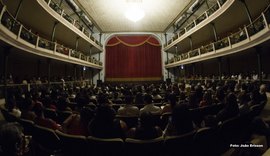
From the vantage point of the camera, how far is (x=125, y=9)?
51.3 feet

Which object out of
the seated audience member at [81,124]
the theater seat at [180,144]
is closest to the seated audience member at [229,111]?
the theater seat at [180,144]

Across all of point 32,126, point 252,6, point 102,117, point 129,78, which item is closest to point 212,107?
point 102,117

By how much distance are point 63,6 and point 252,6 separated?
531 inches

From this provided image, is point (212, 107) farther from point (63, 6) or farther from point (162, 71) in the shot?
point (162, 71)

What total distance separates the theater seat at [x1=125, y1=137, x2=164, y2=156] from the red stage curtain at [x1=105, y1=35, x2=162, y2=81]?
21.4 metres

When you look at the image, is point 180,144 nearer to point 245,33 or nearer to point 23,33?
point 23,33

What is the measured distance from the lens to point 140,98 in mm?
5781

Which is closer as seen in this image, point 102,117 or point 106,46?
point 102,117

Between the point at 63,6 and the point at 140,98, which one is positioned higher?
the point at 63,6

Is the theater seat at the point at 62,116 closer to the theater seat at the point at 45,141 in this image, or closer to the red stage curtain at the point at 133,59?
the theater seat at the point at 45,141

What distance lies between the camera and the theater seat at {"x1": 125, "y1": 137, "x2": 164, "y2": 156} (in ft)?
7.03

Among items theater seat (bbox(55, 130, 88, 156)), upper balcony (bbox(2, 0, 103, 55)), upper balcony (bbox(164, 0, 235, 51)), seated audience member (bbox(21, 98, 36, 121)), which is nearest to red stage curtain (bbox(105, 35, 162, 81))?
upper balcony (bbox(164, 0, 235, 51))

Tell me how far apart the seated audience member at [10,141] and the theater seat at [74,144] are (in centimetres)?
76

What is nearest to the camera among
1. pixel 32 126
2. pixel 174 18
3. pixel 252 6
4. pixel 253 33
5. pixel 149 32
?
pixel 32 126
